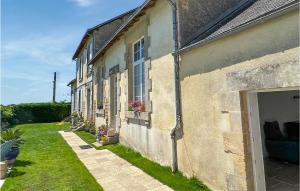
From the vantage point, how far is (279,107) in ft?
25.6

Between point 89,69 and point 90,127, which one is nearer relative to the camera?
point 90,127

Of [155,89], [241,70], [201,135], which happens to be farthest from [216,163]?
[155,89]

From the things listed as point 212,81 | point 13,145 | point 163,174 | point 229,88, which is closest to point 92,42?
point 13,145

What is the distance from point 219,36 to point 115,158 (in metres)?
5.17

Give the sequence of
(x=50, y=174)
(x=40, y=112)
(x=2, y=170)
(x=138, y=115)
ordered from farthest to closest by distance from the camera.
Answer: (x=40, y=112)
(x=138, y=115)
(x=50, y=174)
(x=2, y=170)

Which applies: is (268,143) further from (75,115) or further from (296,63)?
(75,115)

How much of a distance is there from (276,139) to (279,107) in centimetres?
139

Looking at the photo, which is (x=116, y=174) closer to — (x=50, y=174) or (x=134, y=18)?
(x=50, y=174)

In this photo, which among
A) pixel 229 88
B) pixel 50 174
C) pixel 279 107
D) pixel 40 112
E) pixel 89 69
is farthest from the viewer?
pixel 40 112

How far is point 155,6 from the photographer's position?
7.09 meters

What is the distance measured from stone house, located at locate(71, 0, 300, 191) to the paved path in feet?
2.35

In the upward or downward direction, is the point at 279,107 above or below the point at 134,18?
below

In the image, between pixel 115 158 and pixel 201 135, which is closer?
pixel 201 135

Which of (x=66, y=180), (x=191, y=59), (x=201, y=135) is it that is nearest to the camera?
(x=201, y=135)
